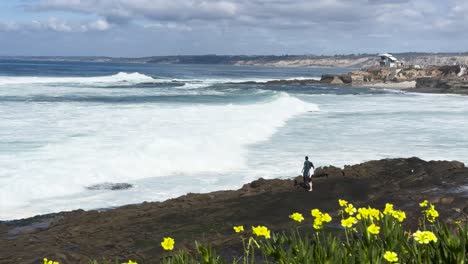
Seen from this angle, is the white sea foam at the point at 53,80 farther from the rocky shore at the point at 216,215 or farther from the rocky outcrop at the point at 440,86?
the rocky shore at the point at 216,215

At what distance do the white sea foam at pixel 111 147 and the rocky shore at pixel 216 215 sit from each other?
2.44 m

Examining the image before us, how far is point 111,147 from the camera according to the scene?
2062cm

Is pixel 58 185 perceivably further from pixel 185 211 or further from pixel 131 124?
pixel 131 124

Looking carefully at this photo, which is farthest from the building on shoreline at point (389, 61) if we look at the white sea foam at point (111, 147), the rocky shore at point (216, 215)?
the rocky shore at point (216, 215)

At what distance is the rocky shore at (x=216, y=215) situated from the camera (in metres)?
9.56

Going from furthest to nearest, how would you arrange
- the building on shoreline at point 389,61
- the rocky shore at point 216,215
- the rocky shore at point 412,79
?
the building on shoreline at point 389,61, the rocky shore at point 412,79, the rocky shore at point 216,215

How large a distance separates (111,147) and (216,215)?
32.2 feet

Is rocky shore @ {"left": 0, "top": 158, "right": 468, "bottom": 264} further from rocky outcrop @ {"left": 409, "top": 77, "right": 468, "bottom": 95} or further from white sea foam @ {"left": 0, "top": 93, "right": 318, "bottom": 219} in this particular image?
rocky outcrop @ {"left": 409, "top": 77, "right": 468, "bottom": 95}

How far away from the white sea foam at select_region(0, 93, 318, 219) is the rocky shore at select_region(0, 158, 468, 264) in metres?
2.44

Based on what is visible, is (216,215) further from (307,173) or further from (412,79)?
(412,79)

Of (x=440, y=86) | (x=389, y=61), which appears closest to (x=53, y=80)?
(x=440, y=86)

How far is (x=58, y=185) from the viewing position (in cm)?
1527

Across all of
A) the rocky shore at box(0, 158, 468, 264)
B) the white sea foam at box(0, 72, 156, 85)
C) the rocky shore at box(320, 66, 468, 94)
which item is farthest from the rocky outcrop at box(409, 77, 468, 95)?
the rocky shore at box(0, 158, 468, 264)

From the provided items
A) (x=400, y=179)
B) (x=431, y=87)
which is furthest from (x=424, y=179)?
→ (x=431, y=87)
